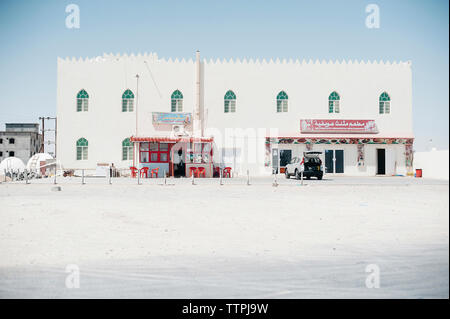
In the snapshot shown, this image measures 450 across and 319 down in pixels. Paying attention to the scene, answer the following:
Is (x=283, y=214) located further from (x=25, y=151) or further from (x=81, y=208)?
(x=25, y=151)

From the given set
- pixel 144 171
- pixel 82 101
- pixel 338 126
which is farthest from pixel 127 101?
pixel 338 126

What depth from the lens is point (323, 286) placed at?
13.8ft

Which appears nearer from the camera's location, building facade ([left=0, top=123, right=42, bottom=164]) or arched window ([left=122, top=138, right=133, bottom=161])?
arched window ([left=122, top=138, right=133, bottom=161])

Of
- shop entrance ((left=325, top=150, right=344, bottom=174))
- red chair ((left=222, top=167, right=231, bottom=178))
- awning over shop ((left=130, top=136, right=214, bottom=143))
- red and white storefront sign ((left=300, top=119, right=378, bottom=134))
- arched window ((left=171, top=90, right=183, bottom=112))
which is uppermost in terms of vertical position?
arched window ((left=171, top=90, right=183, bottom=112))

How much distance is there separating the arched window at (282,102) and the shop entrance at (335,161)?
4.87 meters

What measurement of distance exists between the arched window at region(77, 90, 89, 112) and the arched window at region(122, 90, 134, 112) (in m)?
2.85

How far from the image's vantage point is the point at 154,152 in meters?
26.5

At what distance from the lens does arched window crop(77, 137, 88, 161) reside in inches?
1073

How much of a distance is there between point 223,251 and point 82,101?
25.2m

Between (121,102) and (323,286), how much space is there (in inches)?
1013

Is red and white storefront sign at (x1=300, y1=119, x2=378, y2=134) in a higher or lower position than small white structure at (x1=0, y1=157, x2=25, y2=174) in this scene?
higher

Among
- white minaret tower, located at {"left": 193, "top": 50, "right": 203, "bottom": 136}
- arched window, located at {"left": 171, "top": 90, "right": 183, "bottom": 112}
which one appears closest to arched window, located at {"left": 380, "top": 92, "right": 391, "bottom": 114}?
white minaret tower, located at {"left": 193, "top": 50, "right": 203, "bottom": 136}

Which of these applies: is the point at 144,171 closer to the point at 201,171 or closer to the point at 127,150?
the point at 127,150

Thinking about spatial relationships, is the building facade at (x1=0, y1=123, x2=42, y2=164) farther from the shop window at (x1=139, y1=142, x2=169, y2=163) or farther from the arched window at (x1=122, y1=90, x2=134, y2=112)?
the shop window at (x1=139, y1=142, x2=169, y2=163)
